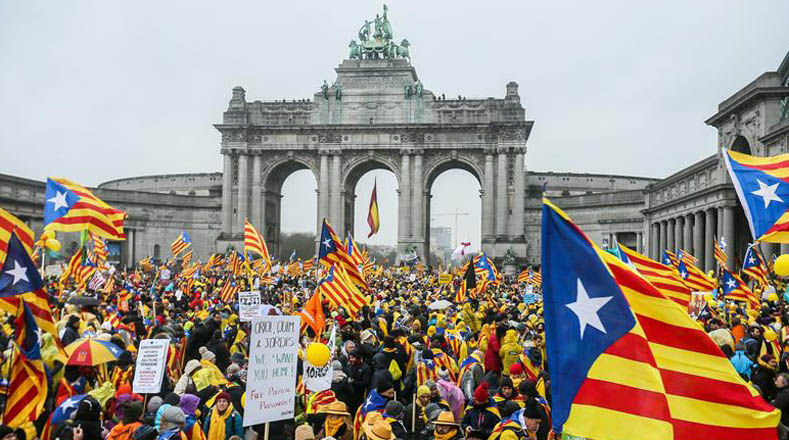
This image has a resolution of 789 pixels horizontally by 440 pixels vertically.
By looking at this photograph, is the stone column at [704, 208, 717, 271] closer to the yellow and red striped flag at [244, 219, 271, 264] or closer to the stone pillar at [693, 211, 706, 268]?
the stone pillar at [693, 211, 706, 268]

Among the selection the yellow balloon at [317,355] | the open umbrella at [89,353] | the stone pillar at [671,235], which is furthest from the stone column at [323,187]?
the yellow balloon at [317,355]

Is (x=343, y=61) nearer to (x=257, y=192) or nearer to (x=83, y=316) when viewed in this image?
(x=257, y=192)

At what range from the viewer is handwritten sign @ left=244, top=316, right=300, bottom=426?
7891 mm

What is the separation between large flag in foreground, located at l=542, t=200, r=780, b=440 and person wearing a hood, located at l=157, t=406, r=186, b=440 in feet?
13.5

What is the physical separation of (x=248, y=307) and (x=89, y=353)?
246 inches

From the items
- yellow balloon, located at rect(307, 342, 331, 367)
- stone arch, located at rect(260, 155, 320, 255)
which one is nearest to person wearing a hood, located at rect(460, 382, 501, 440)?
yellow balloon, located at rect(307, 342, 331, 367)

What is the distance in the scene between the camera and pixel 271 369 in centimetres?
816

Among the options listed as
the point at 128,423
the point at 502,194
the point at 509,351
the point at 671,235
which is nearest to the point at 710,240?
the point at 671,235

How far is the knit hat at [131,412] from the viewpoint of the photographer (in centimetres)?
774

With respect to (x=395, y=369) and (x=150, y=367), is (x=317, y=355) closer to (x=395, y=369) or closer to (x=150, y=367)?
(x=150, y=367)

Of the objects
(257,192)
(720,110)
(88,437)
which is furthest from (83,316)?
(257,192)

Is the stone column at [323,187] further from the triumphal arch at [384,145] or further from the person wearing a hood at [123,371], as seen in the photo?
the person wearing a hood at [123,371]

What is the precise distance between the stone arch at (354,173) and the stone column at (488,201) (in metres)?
9.19

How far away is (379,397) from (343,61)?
73.4m
